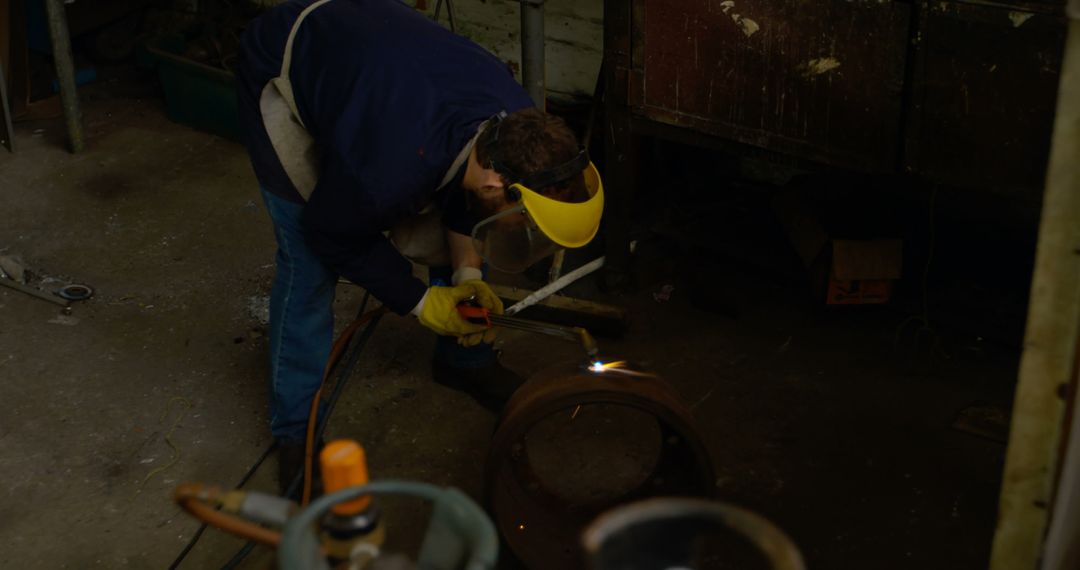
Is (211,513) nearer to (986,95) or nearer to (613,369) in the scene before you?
(613,369)

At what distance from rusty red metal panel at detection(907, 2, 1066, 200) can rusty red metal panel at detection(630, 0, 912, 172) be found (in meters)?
0.08

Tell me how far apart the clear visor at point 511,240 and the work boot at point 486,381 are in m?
0.78

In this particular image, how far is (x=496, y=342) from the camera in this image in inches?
156

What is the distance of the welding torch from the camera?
9.61 ft

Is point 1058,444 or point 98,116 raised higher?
point 1058,444

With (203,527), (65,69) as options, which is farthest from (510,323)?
(65,69)

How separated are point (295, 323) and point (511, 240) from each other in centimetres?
76

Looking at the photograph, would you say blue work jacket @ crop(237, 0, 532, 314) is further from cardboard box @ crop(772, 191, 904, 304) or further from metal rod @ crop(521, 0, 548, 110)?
cardboard box @ crop(772, 191, 904, 304)

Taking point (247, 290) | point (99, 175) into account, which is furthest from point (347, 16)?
point (99, 175)

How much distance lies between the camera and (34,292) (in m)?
4.23

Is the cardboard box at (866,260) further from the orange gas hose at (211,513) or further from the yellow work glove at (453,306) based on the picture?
the orange gas hose at (211,513)

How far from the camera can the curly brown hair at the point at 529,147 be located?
2586mm

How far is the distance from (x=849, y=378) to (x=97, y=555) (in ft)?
7.36

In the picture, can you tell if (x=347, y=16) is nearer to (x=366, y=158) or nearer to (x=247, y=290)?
(x=366, y=158)
